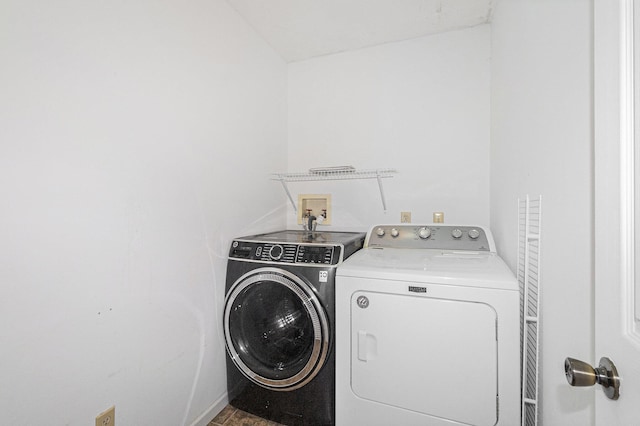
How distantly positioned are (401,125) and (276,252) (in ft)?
4.68

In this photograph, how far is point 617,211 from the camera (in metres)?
0.50

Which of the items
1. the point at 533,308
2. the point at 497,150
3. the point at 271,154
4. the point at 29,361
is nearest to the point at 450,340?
the point at 533,308

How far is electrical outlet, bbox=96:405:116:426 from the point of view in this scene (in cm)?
104

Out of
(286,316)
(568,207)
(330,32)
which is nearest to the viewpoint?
(568,207)

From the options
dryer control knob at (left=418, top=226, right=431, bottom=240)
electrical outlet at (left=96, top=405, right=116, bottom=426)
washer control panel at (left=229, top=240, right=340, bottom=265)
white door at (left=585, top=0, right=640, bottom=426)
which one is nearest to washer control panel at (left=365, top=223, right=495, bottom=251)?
dryer control knob at (left=418, top=226, right=431, bottom=240)

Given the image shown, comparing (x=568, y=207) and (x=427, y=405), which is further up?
(x=568, y=207)

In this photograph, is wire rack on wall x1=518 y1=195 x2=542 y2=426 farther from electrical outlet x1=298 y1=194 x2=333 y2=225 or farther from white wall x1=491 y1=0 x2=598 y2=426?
electrical outlet x1=298 y1=194 x2=333 y2=225

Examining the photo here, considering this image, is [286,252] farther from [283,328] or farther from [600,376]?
[600,376]

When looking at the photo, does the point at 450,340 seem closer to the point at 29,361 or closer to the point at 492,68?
the point at 29,361

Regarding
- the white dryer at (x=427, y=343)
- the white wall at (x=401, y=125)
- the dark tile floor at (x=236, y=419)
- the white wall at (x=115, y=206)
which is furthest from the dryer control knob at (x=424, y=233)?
the dark tile floor at (x=236, y=419)

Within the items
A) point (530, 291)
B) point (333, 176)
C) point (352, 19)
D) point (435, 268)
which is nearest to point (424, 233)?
point (435, 268)

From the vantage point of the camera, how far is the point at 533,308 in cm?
111

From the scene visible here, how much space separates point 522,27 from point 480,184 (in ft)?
3.38

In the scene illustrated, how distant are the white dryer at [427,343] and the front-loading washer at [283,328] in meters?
0.08
